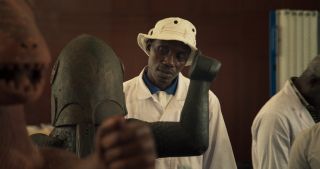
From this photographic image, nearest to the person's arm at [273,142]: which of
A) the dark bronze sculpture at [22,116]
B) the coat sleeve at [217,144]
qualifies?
the coat sleeve at [217,144]

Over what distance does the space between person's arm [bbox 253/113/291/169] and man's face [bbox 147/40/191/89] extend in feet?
1.19

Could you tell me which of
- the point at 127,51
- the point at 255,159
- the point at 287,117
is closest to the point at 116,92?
the point at 287,117

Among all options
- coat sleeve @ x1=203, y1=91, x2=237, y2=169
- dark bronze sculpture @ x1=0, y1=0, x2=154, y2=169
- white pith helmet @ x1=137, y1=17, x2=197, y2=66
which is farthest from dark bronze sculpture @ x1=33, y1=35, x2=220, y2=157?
coat sleeve @ x1=203, y1=91, x2=237, y2=169

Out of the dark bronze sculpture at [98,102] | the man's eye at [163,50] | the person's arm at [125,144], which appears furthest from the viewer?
the man's eye at [163,50]

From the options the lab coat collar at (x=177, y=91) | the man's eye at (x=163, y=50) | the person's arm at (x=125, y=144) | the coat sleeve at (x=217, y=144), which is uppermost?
the man's eye at (x=163, y=50)

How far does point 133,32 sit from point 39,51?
2550 millimetres

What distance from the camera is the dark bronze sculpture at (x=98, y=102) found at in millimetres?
891

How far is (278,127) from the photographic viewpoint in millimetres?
1946

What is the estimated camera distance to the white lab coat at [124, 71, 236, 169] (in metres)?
1.89

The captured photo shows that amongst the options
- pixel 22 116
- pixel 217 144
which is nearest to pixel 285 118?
pixel 217 144

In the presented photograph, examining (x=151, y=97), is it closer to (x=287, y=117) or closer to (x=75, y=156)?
(x=287, y=117)

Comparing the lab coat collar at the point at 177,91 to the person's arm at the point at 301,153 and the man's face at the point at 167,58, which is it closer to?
the man's face at the point at 167,58

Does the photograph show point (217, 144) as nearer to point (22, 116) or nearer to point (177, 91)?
point (177, 91)

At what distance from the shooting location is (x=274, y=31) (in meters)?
3.51
